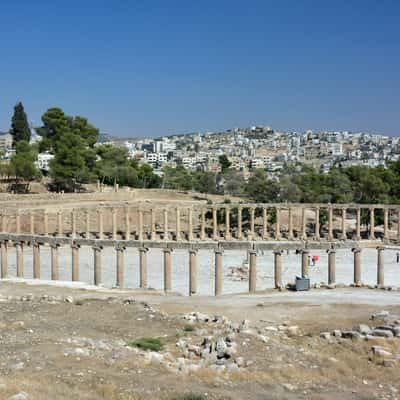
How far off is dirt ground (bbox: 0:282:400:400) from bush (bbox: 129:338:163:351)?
229 millimetres

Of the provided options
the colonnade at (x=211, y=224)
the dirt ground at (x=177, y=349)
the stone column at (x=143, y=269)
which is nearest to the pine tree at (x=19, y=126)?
the colonnade at (x=211, y=224)

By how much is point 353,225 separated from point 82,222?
32.0 meters

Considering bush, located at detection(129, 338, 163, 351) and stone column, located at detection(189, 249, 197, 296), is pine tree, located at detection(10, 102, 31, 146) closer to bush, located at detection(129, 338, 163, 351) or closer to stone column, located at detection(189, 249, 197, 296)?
stone column, located at detection(189, 249, 197, 296)

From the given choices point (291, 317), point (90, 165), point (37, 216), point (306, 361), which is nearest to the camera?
point (306, 361)

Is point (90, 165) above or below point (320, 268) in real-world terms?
above

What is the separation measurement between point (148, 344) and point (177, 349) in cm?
96

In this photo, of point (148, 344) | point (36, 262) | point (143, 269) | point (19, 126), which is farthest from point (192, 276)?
point (19, 126)

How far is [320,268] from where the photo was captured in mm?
48688

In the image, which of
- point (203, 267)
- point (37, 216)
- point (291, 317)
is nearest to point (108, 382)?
point (291, 317)

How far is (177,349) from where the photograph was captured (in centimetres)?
1916

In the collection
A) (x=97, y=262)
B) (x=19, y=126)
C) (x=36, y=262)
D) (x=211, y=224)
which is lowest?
(x=36, y=262)

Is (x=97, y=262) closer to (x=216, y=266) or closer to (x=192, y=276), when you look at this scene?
(x=192, y=276)

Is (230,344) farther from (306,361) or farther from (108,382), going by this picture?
(108,382)

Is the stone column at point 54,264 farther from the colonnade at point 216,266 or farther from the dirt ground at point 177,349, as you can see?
the dirt ground at point 177,349
